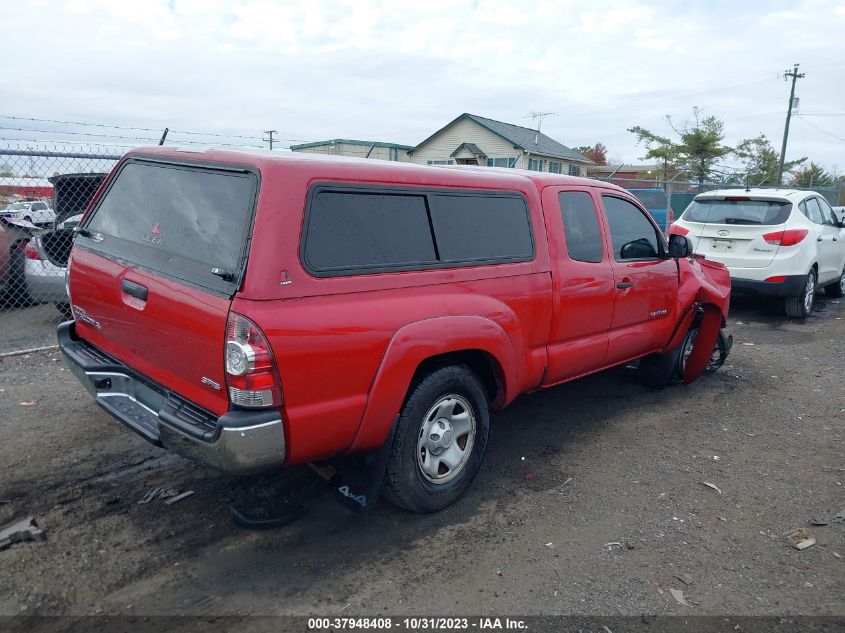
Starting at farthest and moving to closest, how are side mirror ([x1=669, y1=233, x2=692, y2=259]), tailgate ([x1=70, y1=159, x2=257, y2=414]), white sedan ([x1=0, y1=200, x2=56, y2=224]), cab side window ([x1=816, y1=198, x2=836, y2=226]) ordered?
cab side window ([x1=816, y1=198, x2=836, y2=226]) < white sedan ([x1=0, y1=200, x2=56, y2=224]) < side mirror ([x1=669, y1=233, x2=692, y2=259]) < tailgate ([x1=70, y1=159, x2=257, y2=414])

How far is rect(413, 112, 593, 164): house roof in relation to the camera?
1268 inches

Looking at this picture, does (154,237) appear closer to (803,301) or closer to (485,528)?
(485,528)

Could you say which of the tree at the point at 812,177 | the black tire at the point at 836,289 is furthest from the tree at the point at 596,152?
the black tire at the point at 836,289

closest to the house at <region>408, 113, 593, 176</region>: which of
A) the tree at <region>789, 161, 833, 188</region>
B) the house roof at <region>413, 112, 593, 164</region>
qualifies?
the house roof at <region>413, 112, 593, 164</region>

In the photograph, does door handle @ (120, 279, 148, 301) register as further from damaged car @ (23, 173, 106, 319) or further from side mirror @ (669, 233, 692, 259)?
side mirror @ (669, 233, 692, 259)

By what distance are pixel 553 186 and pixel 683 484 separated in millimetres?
2159

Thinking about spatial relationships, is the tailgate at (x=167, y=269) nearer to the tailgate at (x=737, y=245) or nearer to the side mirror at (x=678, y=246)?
the side mirror at (x=678, y=246)

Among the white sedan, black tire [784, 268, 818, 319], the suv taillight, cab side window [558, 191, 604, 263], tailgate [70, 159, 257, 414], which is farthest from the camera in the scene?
black tire [784, 268, 818, 319]

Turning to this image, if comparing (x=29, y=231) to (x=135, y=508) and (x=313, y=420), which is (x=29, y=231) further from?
(x=313, y=420)

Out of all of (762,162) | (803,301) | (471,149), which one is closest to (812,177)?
(762,162)

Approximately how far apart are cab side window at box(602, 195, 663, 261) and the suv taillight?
301 centimetres

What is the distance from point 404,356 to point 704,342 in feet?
12.7

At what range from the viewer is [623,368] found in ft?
21.4

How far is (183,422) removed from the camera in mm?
3012
